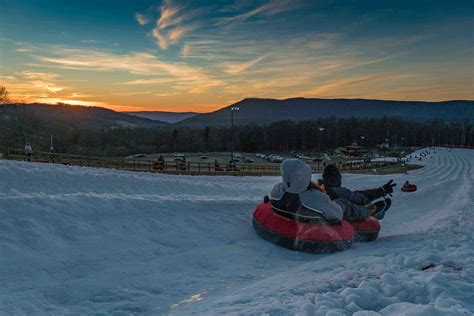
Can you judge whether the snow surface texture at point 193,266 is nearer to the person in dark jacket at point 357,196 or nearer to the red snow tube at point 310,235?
the red snow tube at point 310,235

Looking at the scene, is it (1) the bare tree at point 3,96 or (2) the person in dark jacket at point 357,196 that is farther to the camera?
(1) the bare tree at point 3,96

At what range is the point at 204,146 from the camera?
13188cm

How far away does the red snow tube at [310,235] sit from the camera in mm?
7172

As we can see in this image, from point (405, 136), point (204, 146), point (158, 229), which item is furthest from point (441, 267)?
point (405, 136)

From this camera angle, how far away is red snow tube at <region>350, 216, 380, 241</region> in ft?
26.3

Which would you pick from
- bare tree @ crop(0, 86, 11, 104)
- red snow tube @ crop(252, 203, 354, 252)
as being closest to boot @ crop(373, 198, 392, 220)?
red snow tube @ crop(252, 203, 354, 252)

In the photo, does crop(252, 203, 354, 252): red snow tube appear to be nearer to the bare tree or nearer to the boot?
the boot

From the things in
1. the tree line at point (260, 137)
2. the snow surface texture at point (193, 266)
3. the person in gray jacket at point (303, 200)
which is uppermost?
the tree line at point (260, 137)

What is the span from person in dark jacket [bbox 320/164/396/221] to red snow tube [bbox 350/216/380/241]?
4.5 inches

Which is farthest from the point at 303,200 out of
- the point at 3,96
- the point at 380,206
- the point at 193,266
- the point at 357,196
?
the point at 3,96

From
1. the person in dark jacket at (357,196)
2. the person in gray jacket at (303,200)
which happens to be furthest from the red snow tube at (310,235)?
the person in dark jacket at (357,196)

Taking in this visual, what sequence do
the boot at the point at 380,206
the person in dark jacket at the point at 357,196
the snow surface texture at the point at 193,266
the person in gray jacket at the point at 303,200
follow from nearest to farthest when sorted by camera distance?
the snow surface texture at the point at 193,266, the person in gray jacket at the point at 303,200, the person in dark jacket at the point at 357,196, the boot at the point at 380,206

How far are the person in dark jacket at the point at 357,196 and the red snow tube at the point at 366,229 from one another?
11cm

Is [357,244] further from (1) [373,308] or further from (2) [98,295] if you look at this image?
(2) [98,295]
